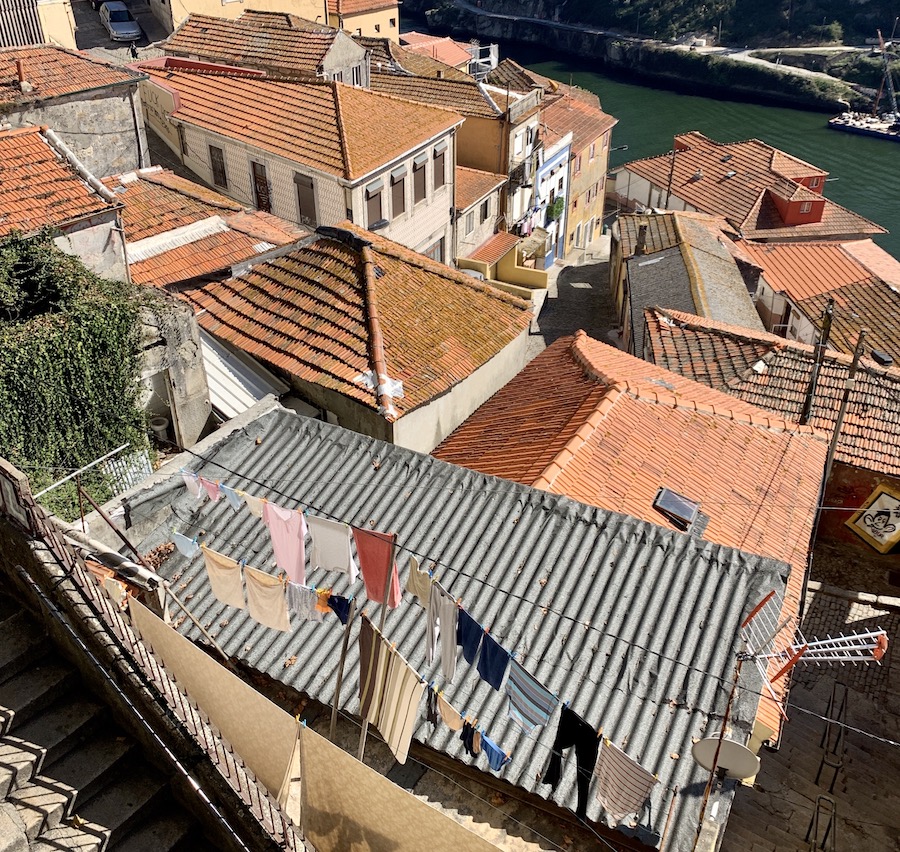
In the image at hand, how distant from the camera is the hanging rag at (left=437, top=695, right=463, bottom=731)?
838 centimetres

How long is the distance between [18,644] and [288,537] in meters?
2.87

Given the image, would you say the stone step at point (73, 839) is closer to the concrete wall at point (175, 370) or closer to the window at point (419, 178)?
the concrete wall at point (175, 370)

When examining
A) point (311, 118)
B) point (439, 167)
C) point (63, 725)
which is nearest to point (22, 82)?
point (311, 118)

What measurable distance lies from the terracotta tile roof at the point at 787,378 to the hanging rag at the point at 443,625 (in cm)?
1453

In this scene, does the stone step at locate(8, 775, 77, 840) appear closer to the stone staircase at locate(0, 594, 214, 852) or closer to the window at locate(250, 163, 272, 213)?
the stone staircase at locate(0, 594, 214, 852)

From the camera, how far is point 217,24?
31.9m

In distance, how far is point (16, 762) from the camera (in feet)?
25.8

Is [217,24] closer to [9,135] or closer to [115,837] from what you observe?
[9,135]

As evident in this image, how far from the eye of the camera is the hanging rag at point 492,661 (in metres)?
7.73

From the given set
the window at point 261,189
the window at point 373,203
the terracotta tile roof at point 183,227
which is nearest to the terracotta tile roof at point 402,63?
the window at point 261,189

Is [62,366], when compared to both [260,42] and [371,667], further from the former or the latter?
[260,42]

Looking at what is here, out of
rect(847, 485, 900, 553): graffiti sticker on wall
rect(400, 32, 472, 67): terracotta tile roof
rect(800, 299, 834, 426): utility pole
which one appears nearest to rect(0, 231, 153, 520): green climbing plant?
rect(800, 299, 834, 426): utility pole

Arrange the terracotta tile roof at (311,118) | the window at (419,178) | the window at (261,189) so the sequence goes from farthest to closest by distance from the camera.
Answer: the window at (419,178)
the window at (261,189)
the terracotta tile roof at (311,118)

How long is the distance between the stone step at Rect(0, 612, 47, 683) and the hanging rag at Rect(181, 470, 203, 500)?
8.30 feet
